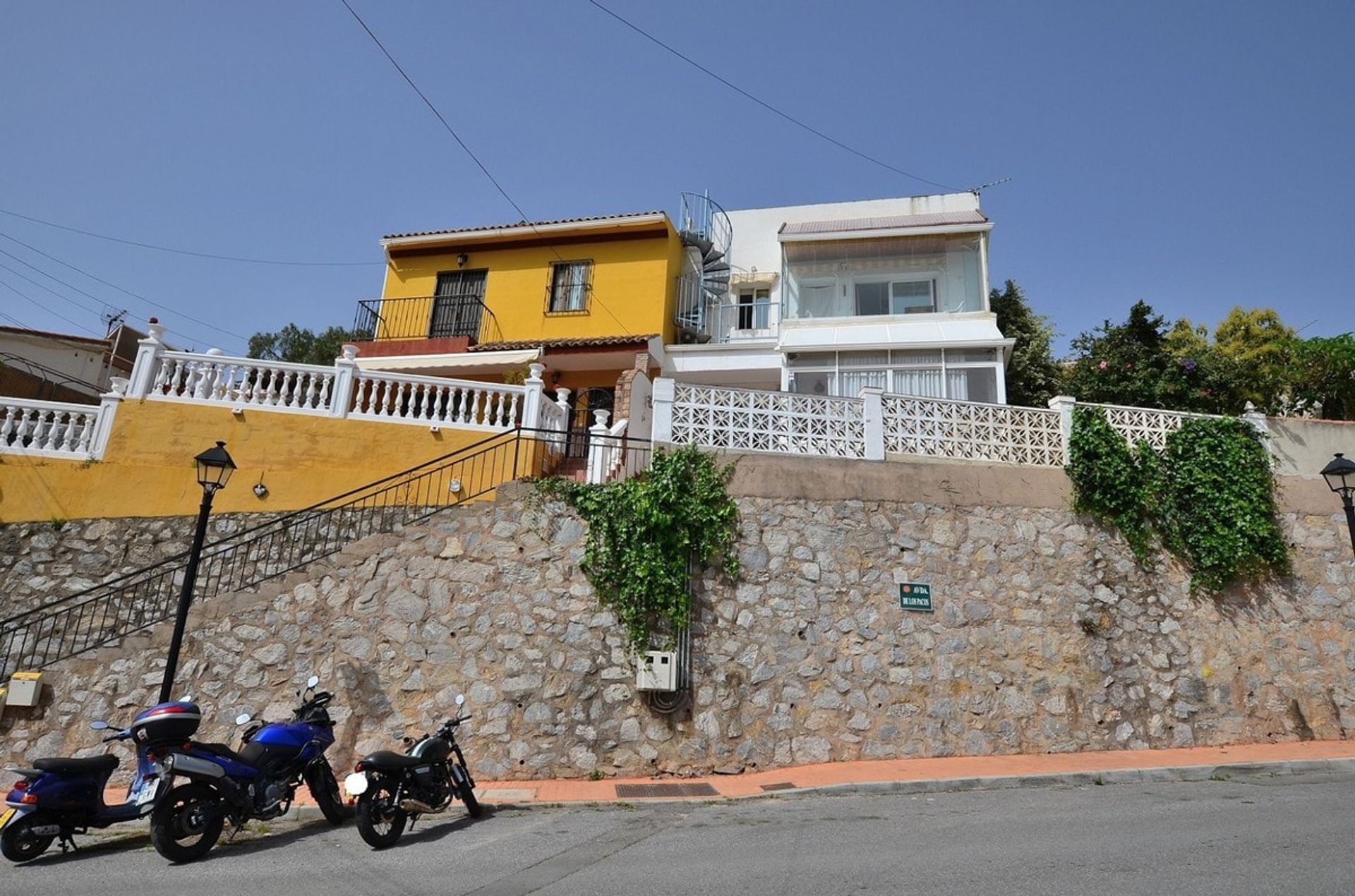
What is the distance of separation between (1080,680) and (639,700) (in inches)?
227

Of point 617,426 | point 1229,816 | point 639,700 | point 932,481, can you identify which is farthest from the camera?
point 617,426

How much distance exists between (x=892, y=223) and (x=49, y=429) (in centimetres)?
1668

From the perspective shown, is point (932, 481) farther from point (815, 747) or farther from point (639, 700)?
point (639, 700)

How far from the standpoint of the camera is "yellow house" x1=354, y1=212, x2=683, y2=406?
17.4 metres

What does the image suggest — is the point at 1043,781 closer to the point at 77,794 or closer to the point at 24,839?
the point at 77,794

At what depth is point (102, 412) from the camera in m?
10.8

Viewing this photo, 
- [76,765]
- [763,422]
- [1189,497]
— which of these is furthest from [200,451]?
[1189,497]

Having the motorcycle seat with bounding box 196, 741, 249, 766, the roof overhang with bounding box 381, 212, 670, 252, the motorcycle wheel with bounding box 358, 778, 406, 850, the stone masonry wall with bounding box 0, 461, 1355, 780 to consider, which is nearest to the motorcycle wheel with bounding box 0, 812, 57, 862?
the motorcycle seat with bounding box 196, 741, 249, 766

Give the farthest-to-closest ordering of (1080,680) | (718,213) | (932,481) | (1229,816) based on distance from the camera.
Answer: (718,213), (932,481), (1080,680), (1229,816)

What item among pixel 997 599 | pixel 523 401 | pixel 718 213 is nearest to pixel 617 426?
pixel 523 401

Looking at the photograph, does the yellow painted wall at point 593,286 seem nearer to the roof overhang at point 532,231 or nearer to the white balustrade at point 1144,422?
the roof overhang at point 532,231

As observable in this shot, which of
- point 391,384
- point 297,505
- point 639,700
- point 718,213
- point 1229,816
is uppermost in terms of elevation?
point 718,213

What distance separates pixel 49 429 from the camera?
1079cm

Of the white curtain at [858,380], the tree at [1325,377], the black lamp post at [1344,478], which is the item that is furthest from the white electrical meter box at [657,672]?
the tree at [1325,377]
